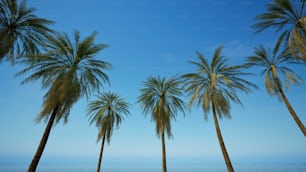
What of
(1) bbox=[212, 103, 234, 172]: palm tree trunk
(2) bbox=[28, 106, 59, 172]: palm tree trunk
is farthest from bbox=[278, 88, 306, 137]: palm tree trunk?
(2) bbox=[28, 106, 59, 172]: palm tree trunk

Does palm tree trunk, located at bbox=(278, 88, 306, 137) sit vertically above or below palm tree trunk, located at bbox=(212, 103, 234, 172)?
above

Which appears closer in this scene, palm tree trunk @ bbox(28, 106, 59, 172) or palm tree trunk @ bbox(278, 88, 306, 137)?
palm tree trunk @ bbox(28, 106, 59, 172)

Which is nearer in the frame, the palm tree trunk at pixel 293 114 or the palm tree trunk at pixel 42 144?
the palm tree trunk at pixel 42 144

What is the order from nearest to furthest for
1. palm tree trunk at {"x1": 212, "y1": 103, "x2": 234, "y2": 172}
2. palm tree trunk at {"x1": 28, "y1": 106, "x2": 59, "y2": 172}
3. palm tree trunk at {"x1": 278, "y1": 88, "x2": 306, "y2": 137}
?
palm tree trunk at {"x1": 28, "y1": 106, "x2": 59, "y2": 172} → palm tree trunk at {"x1": 212, "y1": 103, "x2": 234, "y2": 172} → palm tree trunk at {"x1": 278, "y1": 88, "x2": 306, "y2": 137}

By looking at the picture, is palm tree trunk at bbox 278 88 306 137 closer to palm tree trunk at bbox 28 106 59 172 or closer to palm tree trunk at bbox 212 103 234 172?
palm tree trunk at bbox 212 103 234 172

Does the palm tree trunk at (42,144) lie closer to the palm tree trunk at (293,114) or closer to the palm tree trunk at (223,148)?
the palm tree trunk at (223,148)

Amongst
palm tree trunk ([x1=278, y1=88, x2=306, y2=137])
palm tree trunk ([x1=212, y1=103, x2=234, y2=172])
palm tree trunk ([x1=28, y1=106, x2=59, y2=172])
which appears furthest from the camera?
palm tree trunk ([x1=278, y1=88, x2=306, y2=137])

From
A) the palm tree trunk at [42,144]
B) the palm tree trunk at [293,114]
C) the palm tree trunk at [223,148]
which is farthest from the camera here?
the palm tree trunk at [293,114]

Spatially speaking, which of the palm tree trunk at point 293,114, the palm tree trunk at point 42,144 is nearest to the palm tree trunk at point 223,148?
the palm tree trunk at point 293,114

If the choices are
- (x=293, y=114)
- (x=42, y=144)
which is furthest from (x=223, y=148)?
(x=42, y=144)

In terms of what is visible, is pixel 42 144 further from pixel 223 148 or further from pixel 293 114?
pixel 293 114

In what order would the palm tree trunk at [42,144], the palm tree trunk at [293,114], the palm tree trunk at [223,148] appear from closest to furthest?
the palm tree trunk at [42,144]
the palm tree trunk at [223,148]
the palm tree trunk at [293,114]

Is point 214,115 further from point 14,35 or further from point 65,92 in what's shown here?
point 14,35

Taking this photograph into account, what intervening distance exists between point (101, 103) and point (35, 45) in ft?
37.3
